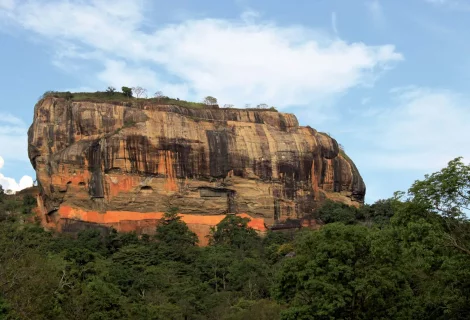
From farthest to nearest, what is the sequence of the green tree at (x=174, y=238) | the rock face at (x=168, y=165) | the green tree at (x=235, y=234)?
the rock face at (x=168, y=165), the green tree at (x=235, y=234), the green tree at (x=174, y=238)

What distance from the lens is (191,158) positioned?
5156 cm

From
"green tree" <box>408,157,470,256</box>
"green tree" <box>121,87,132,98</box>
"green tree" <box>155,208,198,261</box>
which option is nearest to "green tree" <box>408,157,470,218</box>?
"green tree" <box>408,157,470,256</box>

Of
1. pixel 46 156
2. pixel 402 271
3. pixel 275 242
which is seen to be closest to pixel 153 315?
pixel 402 271

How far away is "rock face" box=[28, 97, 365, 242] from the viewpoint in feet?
162

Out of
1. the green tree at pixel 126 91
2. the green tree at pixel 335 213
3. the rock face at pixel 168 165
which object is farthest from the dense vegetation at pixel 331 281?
the green tree at pixel 126 91

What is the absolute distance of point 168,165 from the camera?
5088 centimetres

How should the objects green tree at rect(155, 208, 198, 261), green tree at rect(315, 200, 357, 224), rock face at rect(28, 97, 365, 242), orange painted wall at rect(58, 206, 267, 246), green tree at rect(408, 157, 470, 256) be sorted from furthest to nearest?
green tree at rect(315, 200, 357, 224)
rock face at rect(28, 97, 365, 242)
orange painted wall at rect(58, 206, 267, 246)
green tree at rect(155, 208, 198, 261)
green tree at rect(408, 157, 470, 256)

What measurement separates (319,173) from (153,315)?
28638 mm

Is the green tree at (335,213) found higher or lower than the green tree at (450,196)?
higher

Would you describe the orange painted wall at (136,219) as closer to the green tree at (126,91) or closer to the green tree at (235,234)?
the green tree at (235,234)

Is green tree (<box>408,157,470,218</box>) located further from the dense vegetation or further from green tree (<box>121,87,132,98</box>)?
green tree (<box>121,87,132,98</box>)

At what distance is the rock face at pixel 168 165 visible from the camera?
4925 cm

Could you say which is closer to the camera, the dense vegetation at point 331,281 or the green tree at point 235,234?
the dense vegetation at point 331,281

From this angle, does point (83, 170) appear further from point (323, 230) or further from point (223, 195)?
point (323, 230)
